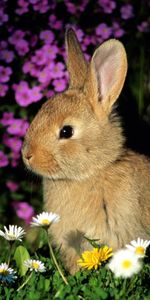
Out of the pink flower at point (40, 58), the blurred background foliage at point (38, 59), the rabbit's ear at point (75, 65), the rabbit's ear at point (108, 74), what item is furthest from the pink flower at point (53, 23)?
the rabbit's ear at point (108, 74)

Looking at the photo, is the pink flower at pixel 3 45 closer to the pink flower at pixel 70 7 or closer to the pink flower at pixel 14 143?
the pink flower at pixel 70 7

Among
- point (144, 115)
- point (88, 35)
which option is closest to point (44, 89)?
point (88, 35)

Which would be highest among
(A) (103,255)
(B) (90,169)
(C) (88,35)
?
(C) (88,35)

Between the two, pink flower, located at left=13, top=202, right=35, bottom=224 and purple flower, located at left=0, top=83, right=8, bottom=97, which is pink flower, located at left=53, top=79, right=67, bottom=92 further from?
pink flower, located at left=13, top=202, right=35, bottom=224

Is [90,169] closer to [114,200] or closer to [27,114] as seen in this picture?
[114,200]

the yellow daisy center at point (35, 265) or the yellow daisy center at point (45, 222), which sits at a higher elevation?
the yellow daisy center at point (45, 222)

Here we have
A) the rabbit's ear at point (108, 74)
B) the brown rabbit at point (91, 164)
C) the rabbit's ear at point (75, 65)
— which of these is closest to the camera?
the brown rabbit at point (91, 164)

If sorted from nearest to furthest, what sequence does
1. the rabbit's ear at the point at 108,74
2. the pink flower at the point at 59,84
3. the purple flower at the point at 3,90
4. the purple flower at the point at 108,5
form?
the rabbit's ear at the point at 108,74, the purple flower at the point at 3,90, the pink flower at the point at 59,84, the purple flower at the point at 108,5
